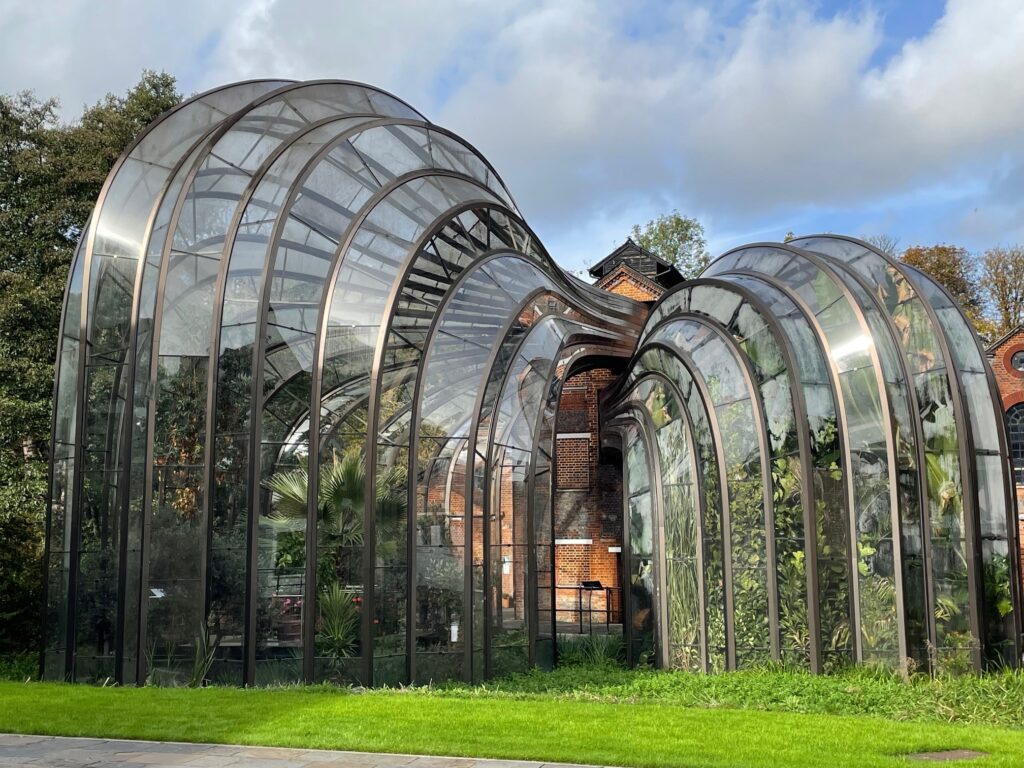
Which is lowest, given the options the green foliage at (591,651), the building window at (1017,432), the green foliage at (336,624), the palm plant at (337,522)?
the green foliage at (591,651)

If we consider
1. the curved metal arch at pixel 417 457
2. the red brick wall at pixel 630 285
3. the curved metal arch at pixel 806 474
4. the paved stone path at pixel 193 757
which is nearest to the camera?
the paved stone path at pixel 193 757

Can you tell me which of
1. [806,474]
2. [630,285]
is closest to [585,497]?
[630,285]

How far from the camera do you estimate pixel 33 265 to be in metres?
20.2

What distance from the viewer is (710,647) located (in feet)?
47.0

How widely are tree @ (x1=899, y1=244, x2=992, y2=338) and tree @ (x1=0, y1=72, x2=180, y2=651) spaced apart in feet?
98.0

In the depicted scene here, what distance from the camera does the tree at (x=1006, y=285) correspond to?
3966 centimetres

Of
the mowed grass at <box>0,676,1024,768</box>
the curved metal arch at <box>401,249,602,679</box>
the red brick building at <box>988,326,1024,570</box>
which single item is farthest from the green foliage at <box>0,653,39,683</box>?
the red brick building at <box>988,326,1024,570</box>

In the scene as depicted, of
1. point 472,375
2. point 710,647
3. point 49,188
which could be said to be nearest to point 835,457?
point 710,647

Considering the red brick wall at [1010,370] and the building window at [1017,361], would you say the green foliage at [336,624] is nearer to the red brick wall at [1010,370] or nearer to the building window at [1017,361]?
the red brick wall at [1010,370]

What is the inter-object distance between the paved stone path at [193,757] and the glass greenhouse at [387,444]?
12.4 ft

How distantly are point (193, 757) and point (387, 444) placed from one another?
5.77m

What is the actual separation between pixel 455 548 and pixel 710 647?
13.6ft

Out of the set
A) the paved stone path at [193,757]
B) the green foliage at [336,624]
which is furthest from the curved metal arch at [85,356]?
the paved stone path at [193,757]

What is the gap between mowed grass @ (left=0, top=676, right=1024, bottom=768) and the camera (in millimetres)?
7398
